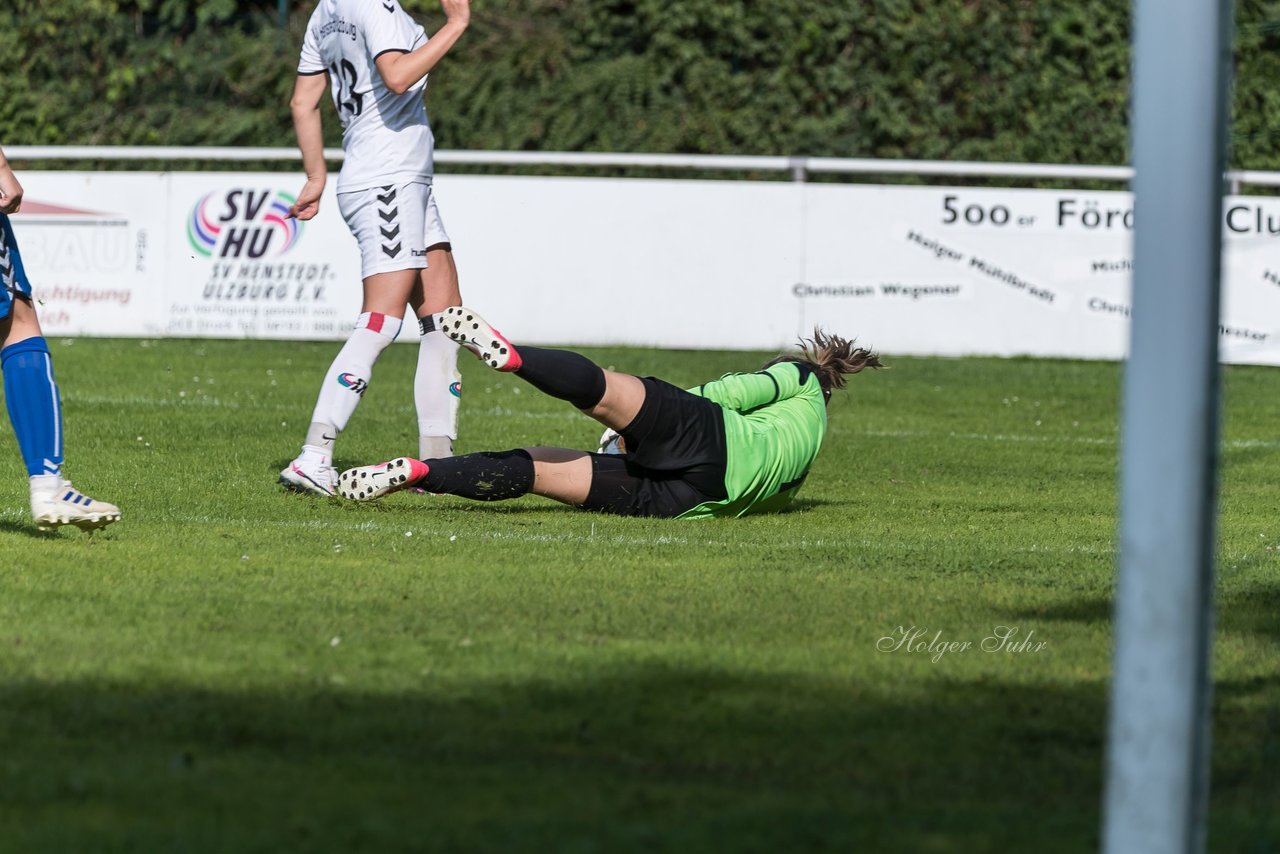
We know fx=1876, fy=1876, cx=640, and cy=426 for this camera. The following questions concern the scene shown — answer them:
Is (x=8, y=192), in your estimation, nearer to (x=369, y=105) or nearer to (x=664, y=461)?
(x=369, y=105)

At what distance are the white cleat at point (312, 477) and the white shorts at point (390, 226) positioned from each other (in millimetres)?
880

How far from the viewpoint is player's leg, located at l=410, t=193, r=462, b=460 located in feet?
26.4

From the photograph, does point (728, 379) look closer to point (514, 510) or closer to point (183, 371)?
point (514, 510)

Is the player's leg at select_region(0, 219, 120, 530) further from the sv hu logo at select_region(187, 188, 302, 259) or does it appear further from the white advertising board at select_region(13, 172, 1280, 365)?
the sv hu logo at select_region(187, 188, 302, 259)

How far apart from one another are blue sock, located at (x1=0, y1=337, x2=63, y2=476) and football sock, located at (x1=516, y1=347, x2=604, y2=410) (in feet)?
5.30

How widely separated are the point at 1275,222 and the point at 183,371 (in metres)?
8.71

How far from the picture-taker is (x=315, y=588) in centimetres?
550

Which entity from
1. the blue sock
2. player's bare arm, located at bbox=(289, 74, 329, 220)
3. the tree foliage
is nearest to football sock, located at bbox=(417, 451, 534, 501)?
the blue sock

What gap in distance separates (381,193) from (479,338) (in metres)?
1.42

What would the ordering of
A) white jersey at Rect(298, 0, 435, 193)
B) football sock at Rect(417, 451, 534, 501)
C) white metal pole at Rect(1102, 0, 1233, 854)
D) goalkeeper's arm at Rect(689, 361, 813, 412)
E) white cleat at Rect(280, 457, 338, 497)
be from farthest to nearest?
white jersey at Rect(298, 0, 435, 193) → white cleat at Rect(280, 457, 338, 497) → goalkeeper's arm at Rect(689, 361, 813, 412) → football sock at Rect(417, 451, 534, 501) → white metal pole at Rect(1102, 0, 1233, 854)

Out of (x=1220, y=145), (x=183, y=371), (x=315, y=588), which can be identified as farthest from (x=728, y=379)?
(x=183, y=371)

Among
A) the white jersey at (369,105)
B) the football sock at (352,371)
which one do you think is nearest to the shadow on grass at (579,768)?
the football sock at (352,371)

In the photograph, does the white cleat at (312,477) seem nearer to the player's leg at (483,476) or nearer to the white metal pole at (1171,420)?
the player's leg at (483,476)

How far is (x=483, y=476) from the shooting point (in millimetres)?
7094
